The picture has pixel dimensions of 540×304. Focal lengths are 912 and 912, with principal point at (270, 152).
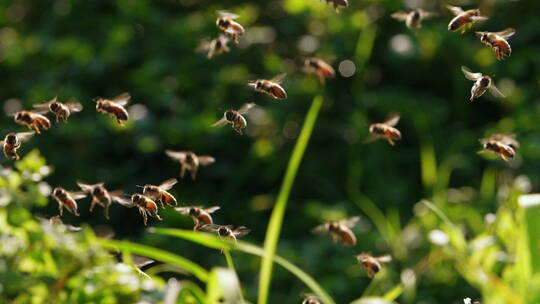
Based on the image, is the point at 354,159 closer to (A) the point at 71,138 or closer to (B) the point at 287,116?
(B) the point at 287,116

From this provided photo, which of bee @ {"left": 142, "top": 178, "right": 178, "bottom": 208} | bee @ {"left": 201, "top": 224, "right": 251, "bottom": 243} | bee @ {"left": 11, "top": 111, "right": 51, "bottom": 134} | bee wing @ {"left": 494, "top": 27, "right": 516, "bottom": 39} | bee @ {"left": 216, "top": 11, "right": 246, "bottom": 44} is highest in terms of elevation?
bee wing @ {"left": 494, "top": 27, "right": 516, "bottom": 39}

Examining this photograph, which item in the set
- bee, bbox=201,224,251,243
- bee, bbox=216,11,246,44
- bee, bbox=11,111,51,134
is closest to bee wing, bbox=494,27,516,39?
bee, bbox=216,11,246,44

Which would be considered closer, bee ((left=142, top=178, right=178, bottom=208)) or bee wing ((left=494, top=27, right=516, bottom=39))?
bee ((left=142, top=178, right=178, bottom=208))

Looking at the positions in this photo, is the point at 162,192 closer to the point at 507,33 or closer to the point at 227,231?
the point at 227,231

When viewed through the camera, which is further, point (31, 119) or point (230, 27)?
point (230, 27)

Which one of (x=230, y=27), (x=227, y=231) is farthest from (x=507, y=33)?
(x=227, y=231)

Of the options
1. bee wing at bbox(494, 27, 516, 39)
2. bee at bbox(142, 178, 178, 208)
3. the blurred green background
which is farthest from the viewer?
the blurred green background

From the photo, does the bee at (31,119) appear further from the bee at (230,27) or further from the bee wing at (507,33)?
the bee wing at (507,33)

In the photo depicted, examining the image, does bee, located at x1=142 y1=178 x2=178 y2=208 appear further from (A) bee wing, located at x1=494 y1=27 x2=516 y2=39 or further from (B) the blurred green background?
(B) the blurred green background

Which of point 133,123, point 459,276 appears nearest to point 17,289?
point 459,276
